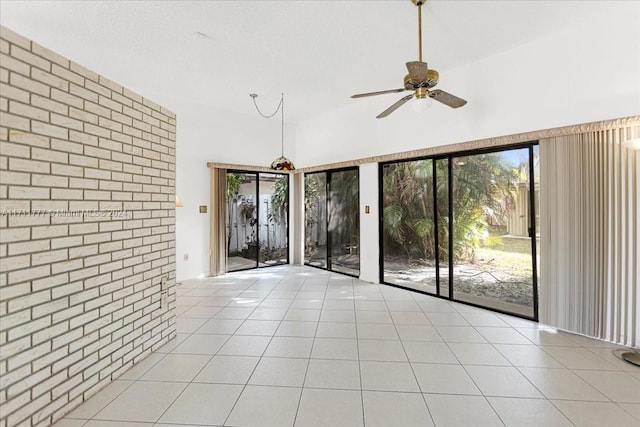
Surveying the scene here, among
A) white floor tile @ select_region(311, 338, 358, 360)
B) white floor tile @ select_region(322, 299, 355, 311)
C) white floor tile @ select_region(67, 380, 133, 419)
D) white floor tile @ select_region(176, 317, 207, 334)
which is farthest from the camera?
white floor tile @ select_region(322, 299, 355, 311)

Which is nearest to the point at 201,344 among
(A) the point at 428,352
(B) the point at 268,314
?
(B) the point at 268,314

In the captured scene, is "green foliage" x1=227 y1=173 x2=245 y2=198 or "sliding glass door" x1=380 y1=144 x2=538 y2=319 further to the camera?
"green foliage" x1=227 y1=173 x2=245 y2=198

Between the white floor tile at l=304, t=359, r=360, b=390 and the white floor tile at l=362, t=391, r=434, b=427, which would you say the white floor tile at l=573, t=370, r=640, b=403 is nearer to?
the white floor tile at l=362, t=391, r=434, b=427

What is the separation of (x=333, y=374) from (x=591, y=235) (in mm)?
2896

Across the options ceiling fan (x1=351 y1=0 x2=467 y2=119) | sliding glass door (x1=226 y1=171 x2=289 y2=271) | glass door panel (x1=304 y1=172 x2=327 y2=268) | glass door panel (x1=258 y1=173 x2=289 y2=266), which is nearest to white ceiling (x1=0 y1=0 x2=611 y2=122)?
ceiling fan (x1=351 y1=0 x2=467 y2=119)

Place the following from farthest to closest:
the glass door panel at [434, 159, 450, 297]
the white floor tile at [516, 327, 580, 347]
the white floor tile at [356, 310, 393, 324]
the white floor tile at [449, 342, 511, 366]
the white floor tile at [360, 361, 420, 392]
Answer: the glass door panel at [434, 159, 450, 297] → the white floor tile at [356, 310, 393, 324] → the white floor tile at [516, 327, 580, 347] → the white floor tile at [449, 342, 511, 366] → the white floor tile at [360, 361, 420, 392]

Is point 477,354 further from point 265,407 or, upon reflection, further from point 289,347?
point 265,407

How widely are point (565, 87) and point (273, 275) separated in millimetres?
5172

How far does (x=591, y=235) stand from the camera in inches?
116

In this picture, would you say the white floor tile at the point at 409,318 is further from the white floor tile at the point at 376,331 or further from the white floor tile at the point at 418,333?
the white floor tile at the point at 376,331

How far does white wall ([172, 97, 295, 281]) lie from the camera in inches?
212

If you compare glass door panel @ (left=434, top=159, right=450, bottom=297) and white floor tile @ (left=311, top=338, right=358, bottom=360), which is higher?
glass door panel @ (left=434, top=159, right=450, bottom=297)

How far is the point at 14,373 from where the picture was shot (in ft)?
5.31

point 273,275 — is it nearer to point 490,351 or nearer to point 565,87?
point 490,351
